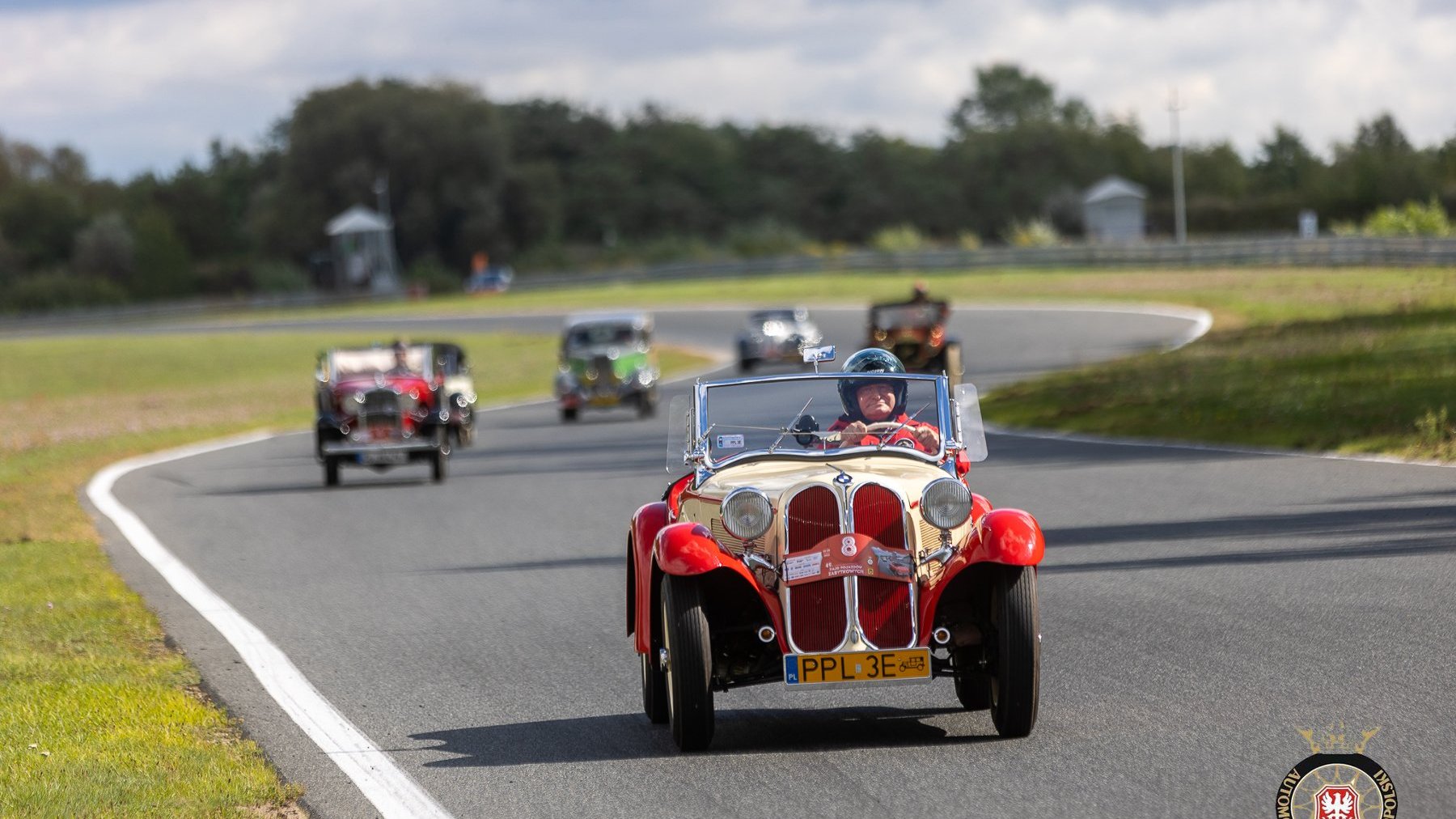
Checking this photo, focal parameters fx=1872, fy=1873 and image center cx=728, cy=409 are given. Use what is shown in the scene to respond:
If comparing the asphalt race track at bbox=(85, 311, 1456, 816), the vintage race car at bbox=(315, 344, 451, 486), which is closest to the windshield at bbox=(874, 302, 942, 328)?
the vintage race car at bbox=(315, 344, 451, 486)

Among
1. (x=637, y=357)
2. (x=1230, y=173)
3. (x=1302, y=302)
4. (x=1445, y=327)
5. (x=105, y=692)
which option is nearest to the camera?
(x=105, y=692)

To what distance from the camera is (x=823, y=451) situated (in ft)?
27.3

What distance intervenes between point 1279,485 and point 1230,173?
99845mm

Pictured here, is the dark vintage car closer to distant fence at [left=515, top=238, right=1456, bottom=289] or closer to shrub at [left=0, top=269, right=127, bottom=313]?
distant fence at [left=515, top=238, right=1456, bottom=289]

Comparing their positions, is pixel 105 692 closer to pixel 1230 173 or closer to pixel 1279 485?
pixel 1279 485

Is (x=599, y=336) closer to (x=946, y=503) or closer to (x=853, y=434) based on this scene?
(x=853, y=434)

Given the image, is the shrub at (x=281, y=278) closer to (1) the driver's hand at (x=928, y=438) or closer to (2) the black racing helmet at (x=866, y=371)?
(2) the black racing helmet at (x=866, y=371)

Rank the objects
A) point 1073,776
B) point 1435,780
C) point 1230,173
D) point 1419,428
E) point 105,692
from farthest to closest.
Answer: point 1230,173 → point 1419,428 → point 105,692 → point 1073,776 → point 1435,780

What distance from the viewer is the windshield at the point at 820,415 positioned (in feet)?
27.7

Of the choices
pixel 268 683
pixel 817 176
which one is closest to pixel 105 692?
pixel 268 683

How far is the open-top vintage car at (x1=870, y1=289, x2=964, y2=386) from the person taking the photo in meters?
29.3

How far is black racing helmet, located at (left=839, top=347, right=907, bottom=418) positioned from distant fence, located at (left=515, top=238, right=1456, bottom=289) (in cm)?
3779

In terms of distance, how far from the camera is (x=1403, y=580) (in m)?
11.1

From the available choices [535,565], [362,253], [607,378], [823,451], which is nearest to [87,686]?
[823,451]
